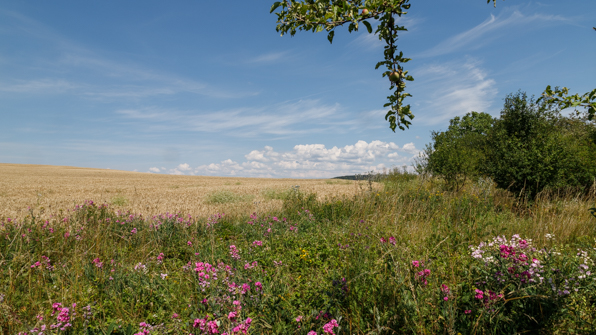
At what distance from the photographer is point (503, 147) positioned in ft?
37.9

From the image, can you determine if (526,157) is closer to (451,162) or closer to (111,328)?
(451,162)

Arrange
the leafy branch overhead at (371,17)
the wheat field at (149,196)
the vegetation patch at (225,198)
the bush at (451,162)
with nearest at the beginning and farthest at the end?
the leafy branch overhead at (371,17) < the wheat field at (149,196) < the vegetation patch at (225,198) < the bush at (451,162)

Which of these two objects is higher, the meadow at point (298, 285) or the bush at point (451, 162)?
the bush at point (451, 162)

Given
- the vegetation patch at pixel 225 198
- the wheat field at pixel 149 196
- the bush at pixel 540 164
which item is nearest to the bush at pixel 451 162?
the bush at pixel 540 164

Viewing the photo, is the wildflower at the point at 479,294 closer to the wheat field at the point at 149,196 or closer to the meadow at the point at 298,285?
the meadow at the point at 298,285

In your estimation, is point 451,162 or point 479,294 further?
point 451,162

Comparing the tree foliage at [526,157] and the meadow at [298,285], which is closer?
the meadow at [298,285]

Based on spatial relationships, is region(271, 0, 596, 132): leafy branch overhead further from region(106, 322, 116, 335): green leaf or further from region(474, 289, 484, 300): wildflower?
region(106, 322, 116, 335): green leaf

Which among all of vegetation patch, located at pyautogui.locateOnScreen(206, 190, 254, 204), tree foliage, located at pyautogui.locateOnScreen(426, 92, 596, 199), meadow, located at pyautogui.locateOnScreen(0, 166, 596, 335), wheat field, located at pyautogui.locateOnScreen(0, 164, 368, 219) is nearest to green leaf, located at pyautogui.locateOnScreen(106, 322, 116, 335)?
→ meadow, located at pyautogui.locateOnScreen(0, 166, 596, 335)

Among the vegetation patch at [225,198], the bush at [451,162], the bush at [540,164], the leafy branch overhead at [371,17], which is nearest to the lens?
the leafy branch overhead at [371,17]

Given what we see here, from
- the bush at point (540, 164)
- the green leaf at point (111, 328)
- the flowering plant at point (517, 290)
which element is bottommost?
the green leaf at point (111, 328)

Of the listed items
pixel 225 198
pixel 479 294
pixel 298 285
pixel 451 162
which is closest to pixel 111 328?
pixel 298 285

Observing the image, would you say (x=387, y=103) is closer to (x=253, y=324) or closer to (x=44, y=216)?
(x=253, y=324)

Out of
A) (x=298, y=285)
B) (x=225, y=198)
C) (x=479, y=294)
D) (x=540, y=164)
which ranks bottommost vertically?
(x=298, y=285)
